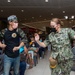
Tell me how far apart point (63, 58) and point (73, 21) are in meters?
32.7

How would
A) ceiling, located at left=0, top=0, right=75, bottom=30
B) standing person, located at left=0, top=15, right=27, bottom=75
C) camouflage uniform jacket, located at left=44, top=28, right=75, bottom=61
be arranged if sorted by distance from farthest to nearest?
ceiling, located at left=0, top=0, right=75, bottom=30
standing person, located at left=0, top=15, right=27, bottom=75
camouflage uniform jacket, located at left=44, top=28, right=75, bottom=61

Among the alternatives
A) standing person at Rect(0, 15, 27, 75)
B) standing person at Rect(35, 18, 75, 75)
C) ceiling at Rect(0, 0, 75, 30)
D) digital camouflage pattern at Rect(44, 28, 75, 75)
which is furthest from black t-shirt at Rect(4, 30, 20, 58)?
ceiling at Rect(0, 0, 75, 30)

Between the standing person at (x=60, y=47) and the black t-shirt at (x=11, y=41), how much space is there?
15.5 inches

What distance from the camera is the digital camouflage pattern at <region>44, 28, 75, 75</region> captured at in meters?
3.28

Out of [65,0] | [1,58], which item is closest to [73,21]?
[65,0]

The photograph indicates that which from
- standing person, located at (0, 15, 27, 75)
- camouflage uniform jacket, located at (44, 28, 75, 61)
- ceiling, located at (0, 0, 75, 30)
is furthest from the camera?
ceiling, located at (0, 0, 75, 30)

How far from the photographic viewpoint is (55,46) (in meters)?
3.31

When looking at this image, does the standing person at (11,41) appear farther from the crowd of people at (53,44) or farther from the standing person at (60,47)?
the standing person at (60,47)

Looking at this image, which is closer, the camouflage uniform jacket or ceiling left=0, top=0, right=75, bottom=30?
the camouflage uniform jacket

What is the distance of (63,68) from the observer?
11.0 ft

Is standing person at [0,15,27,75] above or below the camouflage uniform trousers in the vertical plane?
→ above

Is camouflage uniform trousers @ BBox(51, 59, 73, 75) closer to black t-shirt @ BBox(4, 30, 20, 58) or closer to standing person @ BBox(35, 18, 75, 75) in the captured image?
standing person @ BBox(35, 18, 75, 75)

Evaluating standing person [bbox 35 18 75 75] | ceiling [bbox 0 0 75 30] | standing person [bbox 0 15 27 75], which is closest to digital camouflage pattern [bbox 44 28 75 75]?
standing person [bbox 35 18 75 75]

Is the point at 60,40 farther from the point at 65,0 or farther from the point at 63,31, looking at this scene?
the point at 65,0
